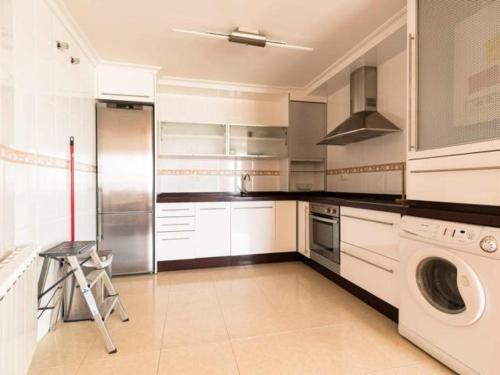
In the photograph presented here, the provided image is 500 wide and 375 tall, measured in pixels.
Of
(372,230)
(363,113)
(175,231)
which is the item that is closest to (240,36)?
(363,113)

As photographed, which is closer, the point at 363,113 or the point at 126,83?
the point at 363,113

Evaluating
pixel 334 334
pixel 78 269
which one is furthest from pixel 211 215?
pixel 334 334

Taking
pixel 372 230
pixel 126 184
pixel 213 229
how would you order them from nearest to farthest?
pixel 372 230, pixel 126 184, pixel 213 229

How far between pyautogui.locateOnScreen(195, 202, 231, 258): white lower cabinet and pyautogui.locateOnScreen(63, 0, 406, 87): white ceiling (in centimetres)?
160

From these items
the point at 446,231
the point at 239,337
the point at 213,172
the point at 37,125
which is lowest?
the point at 239,337

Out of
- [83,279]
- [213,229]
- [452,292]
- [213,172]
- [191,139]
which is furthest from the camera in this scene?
[213,172]

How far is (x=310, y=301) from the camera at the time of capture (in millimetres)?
2215

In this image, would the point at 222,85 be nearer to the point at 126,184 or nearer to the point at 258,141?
the point at 258,141

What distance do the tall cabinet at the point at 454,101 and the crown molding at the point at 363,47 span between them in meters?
0.38

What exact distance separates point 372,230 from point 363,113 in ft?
4.42

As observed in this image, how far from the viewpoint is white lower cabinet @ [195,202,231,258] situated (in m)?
3.04

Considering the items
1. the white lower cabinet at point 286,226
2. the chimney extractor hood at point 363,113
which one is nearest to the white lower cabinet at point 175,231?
the white lower cabinet at point 286,226

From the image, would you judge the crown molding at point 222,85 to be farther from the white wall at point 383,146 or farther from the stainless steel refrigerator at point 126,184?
the white wall at point 383,146

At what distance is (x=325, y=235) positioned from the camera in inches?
106
